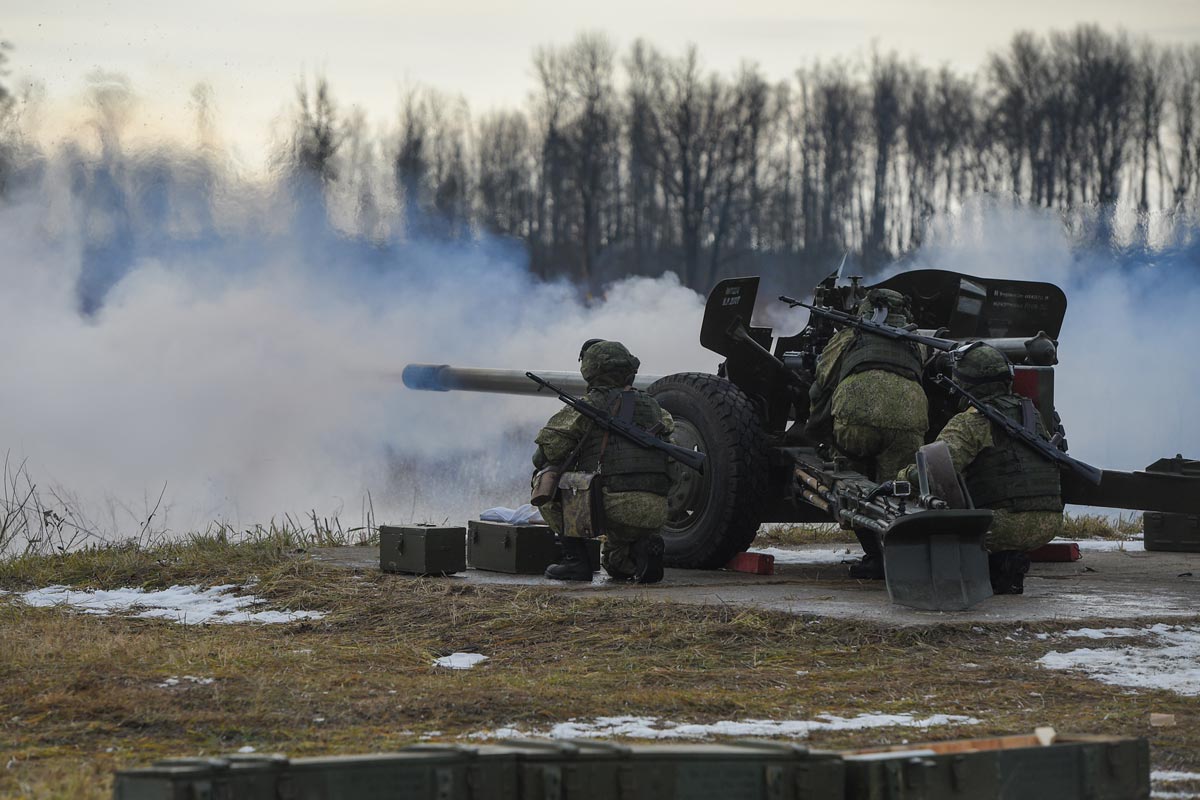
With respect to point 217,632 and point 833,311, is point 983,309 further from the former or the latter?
point 217,632

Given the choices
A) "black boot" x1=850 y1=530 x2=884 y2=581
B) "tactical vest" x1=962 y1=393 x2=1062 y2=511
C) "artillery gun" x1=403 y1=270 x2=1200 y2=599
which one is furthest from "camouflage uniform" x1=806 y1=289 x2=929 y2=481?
"tactical vest" x1=962 y1=393 x2=1062 y2=511

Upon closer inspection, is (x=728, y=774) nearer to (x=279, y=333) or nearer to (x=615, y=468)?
(x=615, y=468)

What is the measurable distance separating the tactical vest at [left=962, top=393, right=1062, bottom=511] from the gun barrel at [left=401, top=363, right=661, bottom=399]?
11.0 ft

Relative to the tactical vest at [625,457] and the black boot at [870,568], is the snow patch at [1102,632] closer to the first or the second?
the black boot at [870,568]

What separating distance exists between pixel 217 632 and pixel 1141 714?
14.2 feet

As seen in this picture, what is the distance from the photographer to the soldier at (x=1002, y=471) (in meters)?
9.07

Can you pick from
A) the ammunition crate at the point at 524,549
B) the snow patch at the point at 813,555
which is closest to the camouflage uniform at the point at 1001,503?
the ammunition crate at the point at 524,549

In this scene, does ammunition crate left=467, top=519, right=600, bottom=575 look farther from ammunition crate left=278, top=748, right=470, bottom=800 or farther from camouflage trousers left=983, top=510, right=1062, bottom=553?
ammunition crate left=278, top=748, right=470, bottom=800

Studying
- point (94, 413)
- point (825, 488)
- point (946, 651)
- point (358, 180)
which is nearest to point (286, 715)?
point (946, 651)

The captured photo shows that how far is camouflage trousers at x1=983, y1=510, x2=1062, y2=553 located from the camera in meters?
9.05

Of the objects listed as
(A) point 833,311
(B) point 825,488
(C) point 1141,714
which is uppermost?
(A) point 833,311

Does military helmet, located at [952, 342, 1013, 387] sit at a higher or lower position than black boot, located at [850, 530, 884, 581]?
higher

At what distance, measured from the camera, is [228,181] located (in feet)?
63.1

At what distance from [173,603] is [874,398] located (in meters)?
4.23
